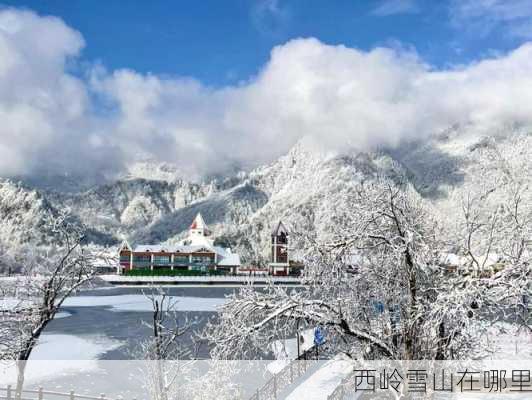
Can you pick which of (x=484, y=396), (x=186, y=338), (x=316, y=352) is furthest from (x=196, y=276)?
(x=484, y=396)

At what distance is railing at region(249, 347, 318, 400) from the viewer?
1851cm

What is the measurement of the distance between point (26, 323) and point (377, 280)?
14.4m

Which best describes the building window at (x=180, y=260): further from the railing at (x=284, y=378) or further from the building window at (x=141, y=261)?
the railing at (x=284, y=378)

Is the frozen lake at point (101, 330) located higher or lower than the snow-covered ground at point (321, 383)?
lower

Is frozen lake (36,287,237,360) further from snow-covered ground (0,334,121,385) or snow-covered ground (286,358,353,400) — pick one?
snow-covered ground (286,358,353,400)

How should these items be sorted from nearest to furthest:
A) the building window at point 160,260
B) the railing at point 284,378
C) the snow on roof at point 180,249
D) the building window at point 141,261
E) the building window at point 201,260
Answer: the railing at point 284,378
the building window at point 141,261
the building window at point 160,260
the snow on roof at point 180,249
the building window at point 201,260

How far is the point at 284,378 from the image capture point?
69.4 feet

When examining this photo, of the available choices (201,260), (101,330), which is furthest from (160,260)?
(101,330)

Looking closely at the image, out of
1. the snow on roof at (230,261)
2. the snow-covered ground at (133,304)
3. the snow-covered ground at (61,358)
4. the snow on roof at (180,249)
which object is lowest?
the snow-covered ground at (133,304)

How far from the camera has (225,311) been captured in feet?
30.9

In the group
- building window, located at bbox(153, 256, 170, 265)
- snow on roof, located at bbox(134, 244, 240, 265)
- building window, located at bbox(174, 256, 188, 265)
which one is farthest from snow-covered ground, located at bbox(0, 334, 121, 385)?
snow on roof, located at bbox(134, 244, 240, 265)

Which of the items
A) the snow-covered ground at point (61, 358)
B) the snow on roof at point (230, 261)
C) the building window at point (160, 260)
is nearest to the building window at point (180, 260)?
the building window at point (160, 260)

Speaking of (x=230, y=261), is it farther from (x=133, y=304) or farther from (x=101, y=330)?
(x=101, y=330)

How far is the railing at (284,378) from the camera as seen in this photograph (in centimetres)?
1851
